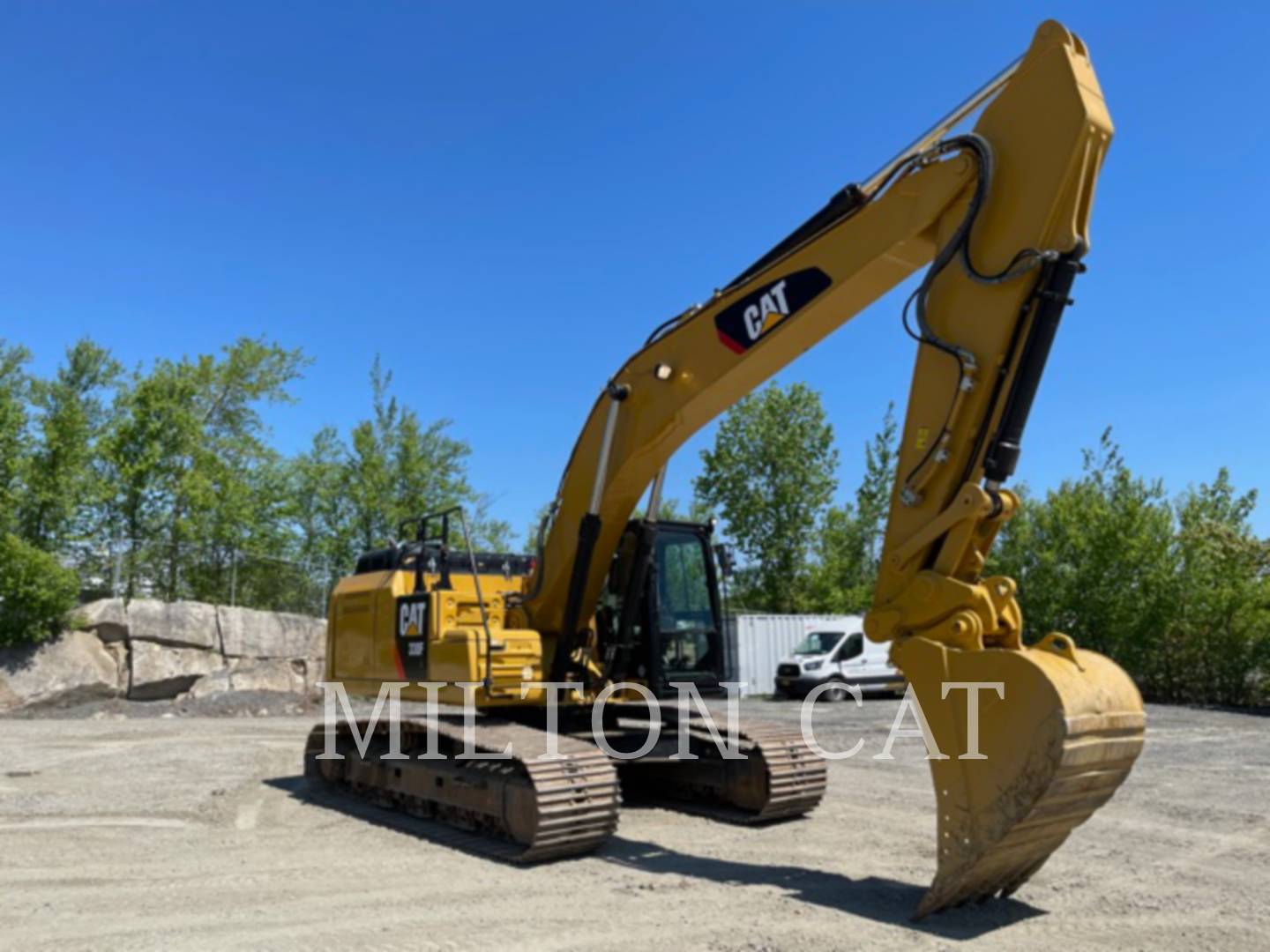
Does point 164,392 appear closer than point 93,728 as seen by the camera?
No

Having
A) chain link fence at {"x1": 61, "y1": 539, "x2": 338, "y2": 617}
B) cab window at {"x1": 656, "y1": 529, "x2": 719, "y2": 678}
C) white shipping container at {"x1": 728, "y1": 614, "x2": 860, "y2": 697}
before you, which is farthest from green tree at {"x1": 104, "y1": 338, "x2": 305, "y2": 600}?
cab window at {"x1": 656, "y1": 529, "x2": 719, "y2": 678}

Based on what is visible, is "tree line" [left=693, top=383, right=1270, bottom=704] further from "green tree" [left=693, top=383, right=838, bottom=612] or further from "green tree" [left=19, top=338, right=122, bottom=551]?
"green tree" [left=19, top=338, right=122, bottom=551]

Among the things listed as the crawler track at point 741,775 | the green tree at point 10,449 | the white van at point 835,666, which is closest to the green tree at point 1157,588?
the white van at point 835,666

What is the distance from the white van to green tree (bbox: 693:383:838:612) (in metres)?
11.7

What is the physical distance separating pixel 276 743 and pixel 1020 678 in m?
12.6

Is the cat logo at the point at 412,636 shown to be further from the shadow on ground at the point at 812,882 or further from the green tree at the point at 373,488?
the green tree at the point at 373,488

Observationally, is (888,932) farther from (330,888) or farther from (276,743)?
(276,743)

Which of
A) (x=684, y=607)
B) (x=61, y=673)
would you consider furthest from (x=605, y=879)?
(x=61, y=673)

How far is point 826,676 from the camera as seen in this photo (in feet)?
85.8

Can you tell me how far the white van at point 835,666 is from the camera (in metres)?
26.1

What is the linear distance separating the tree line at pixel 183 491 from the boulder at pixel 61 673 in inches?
14.8

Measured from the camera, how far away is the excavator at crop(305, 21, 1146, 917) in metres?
5.33

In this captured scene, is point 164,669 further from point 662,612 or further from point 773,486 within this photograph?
point 773,486

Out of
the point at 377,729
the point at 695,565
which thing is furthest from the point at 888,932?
the point at 377,729
